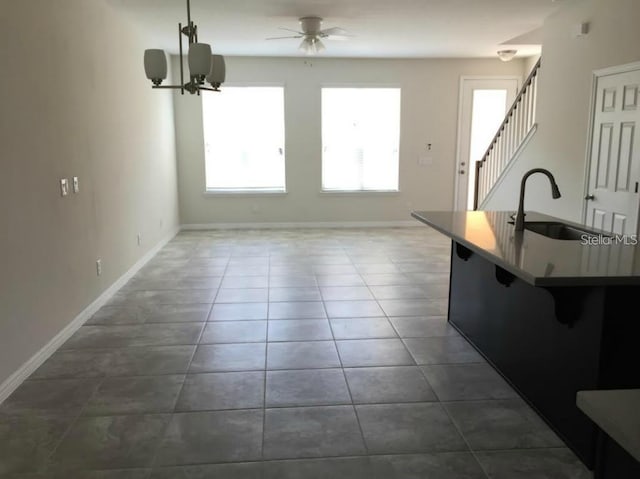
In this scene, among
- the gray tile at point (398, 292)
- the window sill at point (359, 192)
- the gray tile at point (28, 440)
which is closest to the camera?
the gray tile at point (28, 440)

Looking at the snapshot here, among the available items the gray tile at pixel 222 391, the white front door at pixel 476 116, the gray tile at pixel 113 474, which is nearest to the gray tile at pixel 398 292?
the gray tile at pixel 222 391

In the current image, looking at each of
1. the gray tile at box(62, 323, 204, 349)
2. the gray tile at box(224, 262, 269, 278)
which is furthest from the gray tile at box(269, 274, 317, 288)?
the gray tile at box(62, 323, 204, 349)

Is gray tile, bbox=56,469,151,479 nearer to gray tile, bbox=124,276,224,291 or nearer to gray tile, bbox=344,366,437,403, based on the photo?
gray tile, bbox=344,366,437,403

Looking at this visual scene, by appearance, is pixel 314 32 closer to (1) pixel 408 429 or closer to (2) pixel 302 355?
(2) pixel 302 355

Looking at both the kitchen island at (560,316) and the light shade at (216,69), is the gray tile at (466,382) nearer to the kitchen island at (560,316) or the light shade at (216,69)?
the kitchen island at (560,316)

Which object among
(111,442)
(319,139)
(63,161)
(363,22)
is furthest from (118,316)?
(319,139)

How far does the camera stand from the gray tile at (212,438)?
234 centimetres

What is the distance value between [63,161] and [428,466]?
3.23 metres

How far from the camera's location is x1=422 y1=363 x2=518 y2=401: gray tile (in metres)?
2.91

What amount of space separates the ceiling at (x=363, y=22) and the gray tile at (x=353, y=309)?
9.32ft

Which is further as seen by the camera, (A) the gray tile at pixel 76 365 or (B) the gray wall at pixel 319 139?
(B) the gray wall at pixel 319 139

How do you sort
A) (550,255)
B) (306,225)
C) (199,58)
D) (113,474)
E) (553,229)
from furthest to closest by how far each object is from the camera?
(306,225), (553,229), (199,58), (550,255), (113,474)

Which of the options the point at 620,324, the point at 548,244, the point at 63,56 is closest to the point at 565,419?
the point at 620,324

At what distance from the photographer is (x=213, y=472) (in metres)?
2.24
